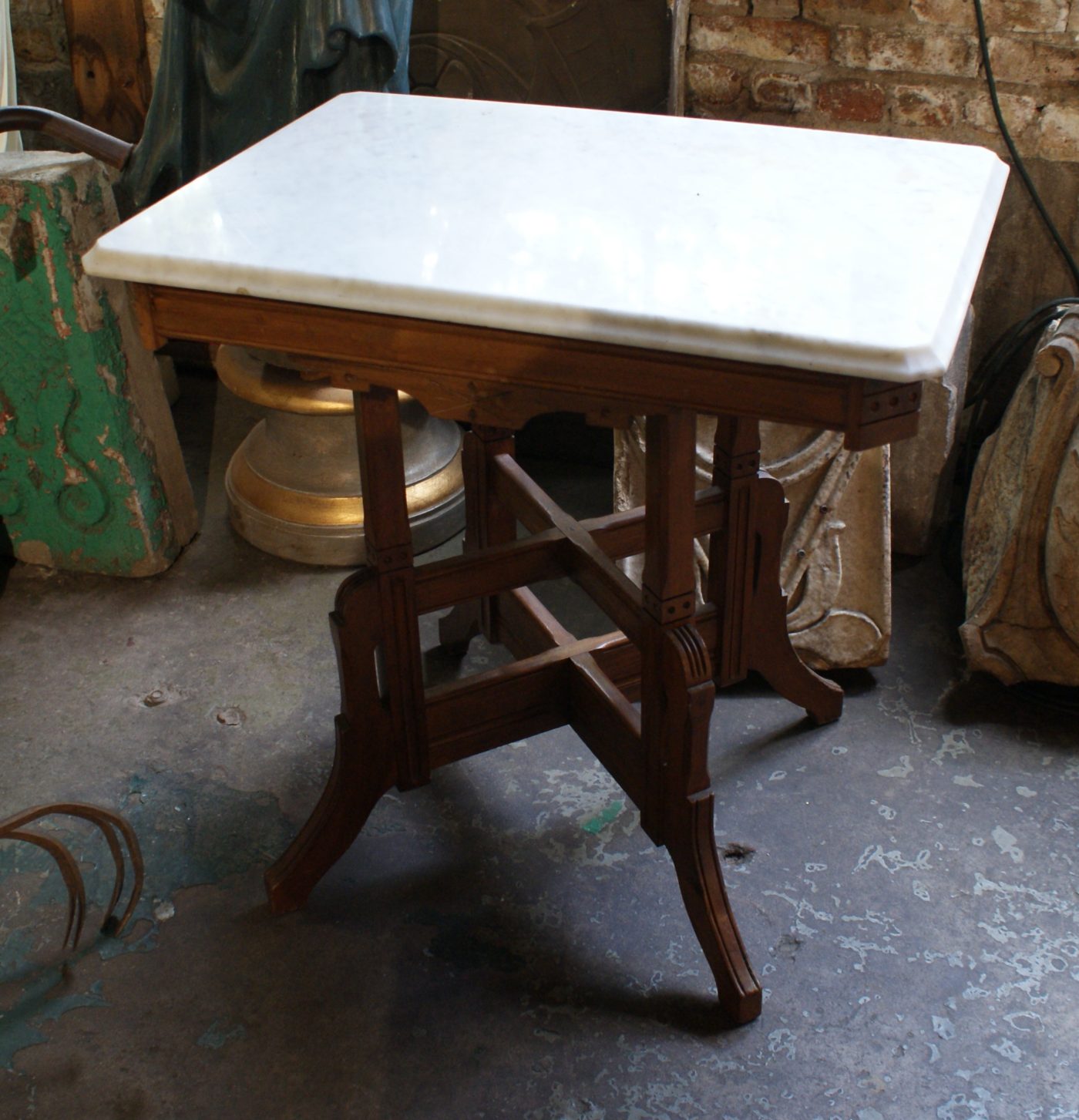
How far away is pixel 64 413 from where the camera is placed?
9.17 ft

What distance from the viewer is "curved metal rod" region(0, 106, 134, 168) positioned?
2605 mm

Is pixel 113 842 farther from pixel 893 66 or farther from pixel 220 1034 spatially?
pixel 893 66

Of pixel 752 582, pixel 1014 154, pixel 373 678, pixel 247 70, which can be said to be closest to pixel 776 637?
pixel 752 582

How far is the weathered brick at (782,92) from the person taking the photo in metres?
2.89

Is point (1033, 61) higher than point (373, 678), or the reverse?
point (1033, 61)

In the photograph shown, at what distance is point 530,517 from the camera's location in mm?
2273

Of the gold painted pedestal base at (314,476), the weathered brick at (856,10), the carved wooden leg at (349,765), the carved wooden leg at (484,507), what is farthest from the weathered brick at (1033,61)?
the carved wooden leg at (349,765)

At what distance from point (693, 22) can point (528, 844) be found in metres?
1.95

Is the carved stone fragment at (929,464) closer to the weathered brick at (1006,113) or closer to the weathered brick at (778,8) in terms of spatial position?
the weathered brick at (1006,113)

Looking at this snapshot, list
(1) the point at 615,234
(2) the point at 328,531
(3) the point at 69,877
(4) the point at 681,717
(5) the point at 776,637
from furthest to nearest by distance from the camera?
(2) the point at 328,531, (5) the point at 776,637, (3) the point at 69,877, (4) the point at 681,717, (1) the point at 615,234

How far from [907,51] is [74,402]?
206cm

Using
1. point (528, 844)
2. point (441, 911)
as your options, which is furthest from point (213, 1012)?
point (528, 844)

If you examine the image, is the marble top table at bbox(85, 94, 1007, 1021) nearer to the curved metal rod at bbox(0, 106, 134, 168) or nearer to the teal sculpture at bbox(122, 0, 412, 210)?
the teal sculpture at bbox(122, 0, 412, 210)

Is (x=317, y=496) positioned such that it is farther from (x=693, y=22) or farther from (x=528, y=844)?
(x=693, y=22)
